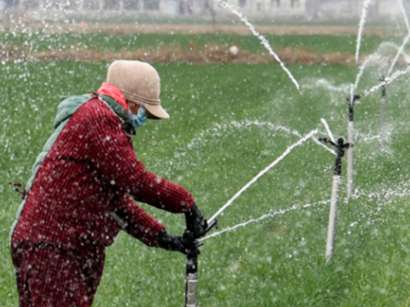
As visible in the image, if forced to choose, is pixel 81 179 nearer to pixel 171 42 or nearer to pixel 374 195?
pixel 374 195

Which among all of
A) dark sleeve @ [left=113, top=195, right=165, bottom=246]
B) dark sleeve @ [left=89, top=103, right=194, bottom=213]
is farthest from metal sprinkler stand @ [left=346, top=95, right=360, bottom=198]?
dark sleeve @ [left=89, top=103, right=194, bottom=213]

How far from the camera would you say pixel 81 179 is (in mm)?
3354

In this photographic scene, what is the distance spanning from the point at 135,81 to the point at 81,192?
566mm

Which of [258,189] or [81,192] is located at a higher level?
[81,192]

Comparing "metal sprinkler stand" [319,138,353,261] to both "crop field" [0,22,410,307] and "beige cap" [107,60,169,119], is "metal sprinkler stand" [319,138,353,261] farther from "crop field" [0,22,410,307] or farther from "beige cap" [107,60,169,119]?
"beige cap" [107,60,169,119]

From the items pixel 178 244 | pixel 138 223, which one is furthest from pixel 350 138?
pixel 178 244

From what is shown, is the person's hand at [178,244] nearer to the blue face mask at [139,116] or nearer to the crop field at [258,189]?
the blue face mask at [139,116]

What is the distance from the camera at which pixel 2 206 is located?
857 cm

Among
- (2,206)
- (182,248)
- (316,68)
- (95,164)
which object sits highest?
(95,164)

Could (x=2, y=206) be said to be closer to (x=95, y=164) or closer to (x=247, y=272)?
(x=247, y=272)

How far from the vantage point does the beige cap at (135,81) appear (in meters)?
3.49

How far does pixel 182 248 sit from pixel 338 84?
21649 millimetres

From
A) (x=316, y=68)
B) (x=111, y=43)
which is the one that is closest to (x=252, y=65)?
(x=316, y=68)

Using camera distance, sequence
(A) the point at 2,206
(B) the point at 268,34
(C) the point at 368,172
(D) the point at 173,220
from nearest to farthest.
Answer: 1. (D) the point at 173,220
2. (A) the point at 2,206
3. (C) the point at 368,172
4. (B) the point at 268,34
